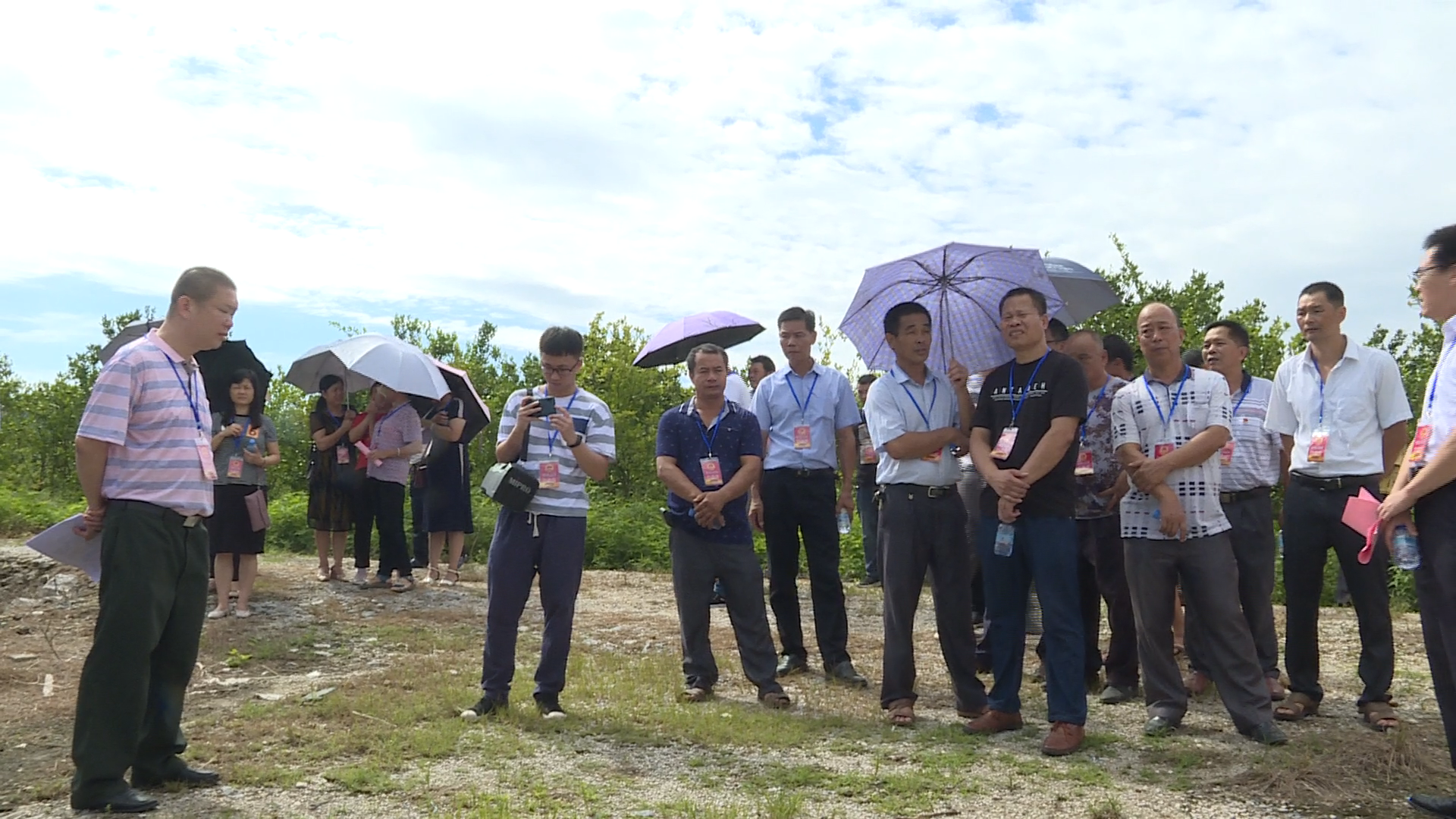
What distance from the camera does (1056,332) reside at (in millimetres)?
6406

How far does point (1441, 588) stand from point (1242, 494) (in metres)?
1.84

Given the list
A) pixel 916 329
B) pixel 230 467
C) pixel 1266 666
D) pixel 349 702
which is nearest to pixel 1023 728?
pixel 1266 666

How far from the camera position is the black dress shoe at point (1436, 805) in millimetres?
3881

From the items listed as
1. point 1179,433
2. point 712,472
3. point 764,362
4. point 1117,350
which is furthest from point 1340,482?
point 764,362

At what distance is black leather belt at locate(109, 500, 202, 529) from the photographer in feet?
13.6

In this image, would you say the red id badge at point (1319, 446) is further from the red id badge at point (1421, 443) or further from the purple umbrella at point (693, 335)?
the purple umbrella at point (693, 335)

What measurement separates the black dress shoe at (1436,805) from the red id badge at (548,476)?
3.88 m

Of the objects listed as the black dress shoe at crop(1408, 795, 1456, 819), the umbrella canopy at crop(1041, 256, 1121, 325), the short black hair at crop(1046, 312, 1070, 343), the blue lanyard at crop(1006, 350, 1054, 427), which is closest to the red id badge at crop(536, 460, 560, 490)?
the blue lanyard at crop(1006, 350, 1054, 427)

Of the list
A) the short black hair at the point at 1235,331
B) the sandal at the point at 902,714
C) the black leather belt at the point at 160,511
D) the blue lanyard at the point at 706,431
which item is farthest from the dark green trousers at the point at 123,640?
the short black hair at the point at 1235,331

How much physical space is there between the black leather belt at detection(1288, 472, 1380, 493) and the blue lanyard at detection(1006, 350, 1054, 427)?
1.57 meters

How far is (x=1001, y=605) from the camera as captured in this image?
17.0 ft

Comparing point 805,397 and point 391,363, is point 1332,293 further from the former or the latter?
point 391,363

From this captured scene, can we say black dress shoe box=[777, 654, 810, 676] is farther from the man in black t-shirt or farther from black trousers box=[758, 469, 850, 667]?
the man in black t-shirt

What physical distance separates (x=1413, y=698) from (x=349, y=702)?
580 centimetres
